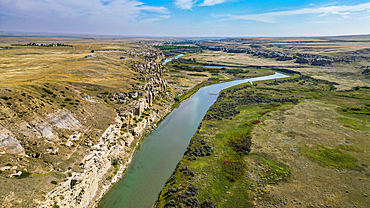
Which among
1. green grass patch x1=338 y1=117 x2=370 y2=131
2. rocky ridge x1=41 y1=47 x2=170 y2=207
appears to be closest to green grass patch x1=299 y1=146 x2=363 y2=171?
green grass patch x1=338 y1=117 x2=370 y2=131

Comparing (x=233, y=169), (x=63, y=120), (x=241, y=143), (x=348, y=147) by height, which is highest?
(x=63, y=120)

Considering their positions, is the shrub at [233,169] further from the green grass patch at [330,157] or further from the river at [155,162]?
the green grass patch at [330,157]

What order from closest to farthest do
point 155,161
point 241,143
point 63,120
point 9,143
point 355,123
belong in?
point 9,143
point 63,120
point 155,161
point 241,143
point 355,123

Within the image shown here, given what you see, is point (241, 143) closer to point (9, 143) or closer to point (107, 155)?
point (107, 155)

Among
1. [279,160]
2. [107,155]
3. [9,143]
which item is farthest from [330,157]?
[9,143]

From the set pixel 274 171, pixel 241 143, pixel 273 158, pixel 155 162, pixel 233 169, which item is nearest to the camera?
pixel 274 171

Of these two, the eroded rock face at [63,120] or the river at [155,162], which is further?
the eroded rock face at [63,120]

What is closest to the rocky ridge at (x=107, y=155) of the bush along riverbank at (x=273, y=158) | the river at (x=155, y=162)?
the river at (x=155, y=162)

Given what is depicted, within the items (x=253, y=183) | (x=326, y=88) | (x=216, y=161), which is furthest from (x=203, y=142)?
(x=326, y=88)
